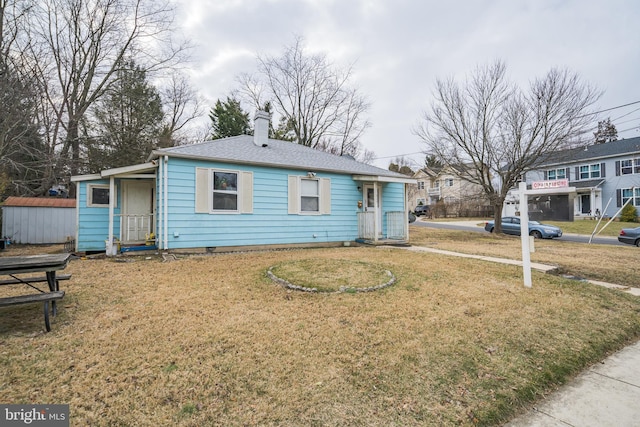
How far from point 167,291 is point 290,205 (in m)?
5.85

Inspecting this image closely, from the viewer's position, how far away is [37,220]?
11.8 m

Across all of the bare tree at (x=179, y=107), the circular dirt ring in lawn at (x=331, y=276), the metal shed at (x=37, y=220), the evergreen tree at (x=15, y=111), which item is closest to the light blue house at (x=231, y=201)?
the evergreen tree at (x=15, y=111)

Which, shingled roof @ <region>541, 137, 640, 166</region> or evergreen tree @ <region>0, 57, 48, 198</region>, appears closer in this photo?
evergreen tree @ <region>0, 57, 48, 198</region>

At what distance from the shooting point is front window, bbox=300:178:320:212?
34.7 feet

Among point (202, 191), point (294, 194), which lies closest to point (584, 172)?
point (294, 194)

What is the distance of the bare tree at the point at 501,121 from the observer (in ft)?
45.4

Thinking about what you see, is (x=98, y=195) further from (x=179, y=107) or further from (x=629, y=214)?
(x=629, y=214)

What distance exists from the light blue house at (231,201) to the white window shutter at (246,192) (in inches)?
1.3

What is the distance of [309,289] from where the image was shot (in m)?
4.89

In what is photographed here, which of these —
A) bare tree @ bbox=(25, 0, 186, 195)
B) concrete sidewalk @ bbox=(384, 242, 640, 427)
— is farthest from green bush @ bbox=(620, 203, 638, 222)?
bare tree @ bbox=(25, 0, 186, 195)

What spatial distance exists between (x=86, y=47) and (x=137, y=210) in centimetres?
1293

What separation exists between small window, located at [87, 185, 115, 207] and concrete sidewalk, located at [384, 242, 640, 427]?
11182 millimetres

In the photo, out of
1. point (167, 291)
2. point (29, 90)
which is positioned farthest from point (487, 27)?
point (29, 90)

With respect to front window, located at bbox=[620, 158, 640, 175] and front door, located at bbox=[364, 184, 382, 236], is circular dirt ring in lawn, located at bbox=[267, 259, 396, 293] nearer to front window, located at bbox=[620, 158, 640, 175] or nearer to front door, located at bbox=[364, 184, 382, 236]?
front door, located at bbox=[364, 184, 382, 236]
